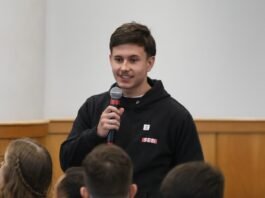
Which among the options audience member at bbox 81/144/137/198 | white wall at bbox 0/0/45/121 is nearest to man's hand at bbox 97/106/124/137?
audience member at bbox 81/144/137/198

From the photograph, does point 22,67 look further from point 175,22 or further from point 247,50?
point 247,50

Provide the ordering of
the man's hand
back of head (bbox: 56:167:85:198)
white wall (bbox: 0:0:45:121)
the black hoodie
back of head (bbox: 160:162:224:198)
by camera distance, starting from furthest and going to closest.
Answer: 1. white wall (bbox: 0:0:45:121)
2. the black hoodie
3. the man's hand
4. back of head (bbox: 56:167:85:198)
5. back of head (bbox: 160:162:224:198)

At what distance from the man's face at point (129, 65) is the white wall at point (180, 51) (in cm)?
292

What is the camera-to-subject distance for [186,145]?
2.34 meters

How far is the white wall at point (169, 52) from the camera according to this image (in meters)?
5.22

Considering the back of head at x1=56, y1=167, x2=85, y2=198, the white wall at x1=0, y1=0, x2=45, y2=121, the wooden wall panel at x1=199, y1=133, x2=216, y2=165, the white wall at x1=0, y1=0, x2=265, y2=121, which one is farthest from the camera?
the white wall at x1=0, y1=0, x2=265, y2=121

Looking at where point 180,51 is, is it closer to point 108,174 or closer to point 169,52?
point 169,52

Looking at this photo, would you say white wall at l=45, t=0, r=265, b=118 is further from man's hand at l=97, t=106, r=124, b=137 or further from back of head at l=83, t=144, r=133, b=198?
back of head at l=83, t=144, r=133, b=198

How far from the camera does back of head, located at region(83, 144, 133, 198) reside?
164cm

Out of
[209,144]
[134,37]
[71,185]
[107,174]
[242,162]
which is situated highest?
[134,37]

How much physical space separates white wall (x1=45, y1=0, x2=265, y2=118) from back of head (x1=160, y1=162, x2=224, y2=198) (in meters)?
3.62

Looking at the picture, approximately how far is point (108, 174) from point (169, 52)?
3.83 m

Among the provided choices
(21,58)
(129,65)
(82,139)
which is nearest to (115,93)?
(129,65)

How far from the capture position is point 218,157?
199 inches
